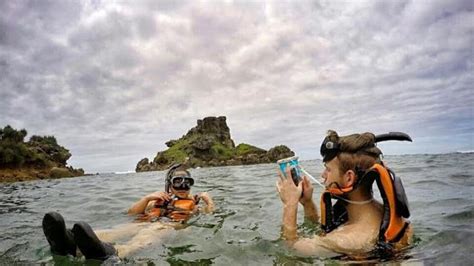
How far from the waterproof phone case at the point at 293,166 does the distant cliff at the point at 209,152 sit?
10402 centimetres

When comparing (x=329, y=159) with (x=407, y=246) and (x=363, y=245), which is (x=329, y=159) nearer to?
(x=363, y=245)

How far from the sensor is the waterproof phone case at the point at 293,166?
176 inches

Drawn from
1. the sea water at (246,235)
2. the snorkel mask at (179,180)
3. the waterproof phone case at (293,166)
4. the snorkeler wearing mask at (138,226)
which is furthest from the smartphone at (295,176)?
the snorkel mask at (179,180)

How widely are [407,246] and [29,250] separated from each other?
5431 millimetres

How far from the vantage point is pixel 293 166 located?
178 inches

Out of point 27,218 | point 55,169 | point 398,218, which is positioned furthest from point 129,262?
point 55,169

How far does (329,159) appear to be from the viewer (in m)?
4.21

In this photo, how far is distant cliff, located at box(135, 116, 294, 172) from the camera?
11381 cm

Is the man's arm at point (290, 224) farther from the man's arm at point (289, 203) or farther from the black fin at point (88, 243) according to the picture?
the black fin at point (88, 243)

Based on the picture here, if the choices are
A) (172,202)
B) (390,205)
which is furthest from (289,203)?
(172,202)

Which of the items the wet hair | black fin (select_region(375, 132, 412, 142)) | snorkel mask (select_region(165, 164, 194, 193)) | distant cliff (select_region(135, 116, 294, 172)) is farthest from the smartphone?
→ distant cliff (select_region(135, 116, 294, 172))

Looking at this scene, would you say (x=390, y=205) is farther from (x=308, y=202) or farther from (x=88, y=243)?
(x=88, y=243)

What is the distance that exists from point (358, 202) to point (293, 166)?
2.88 feet

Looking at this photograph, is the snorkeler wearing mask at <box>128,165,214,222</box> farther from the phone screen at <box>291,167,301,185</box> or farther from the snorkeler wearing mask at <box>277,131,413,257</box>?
the snorkeler wearing mask at <box>277,131,413,257</box>
